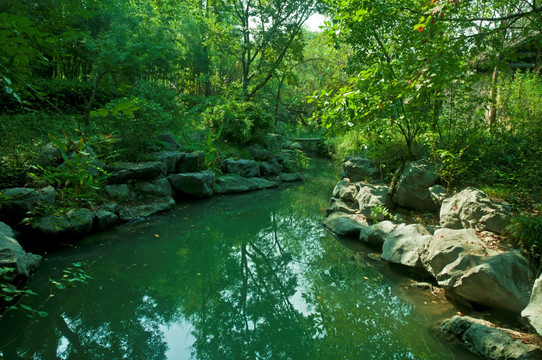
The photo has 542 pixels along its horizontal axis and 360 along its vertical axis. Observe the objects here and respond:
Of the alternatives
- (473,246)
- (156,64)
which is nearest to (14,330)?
(473,246)

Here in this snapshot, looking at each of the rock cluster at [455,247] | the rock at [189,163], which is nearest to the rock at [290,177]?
the rock at [189,163]

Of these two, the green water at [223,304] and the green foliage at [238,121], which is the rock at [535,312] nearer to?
the green water at [223,304]

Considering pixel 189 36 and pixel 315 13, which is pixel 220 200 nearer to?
pixel 315 13

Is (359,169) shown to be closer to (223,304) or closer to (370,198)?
(370,198)

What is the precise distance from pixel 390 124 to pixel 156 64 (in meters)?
10.5

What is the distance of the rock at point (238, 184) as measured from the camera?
9.59 meters

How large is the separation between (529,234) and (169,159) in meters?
7.39

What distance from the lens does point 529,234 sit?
12.3ft

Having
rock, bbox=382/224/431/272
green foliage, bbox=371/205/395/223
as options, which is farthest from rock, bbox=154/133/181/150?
rock, bbox=382/224/431/272

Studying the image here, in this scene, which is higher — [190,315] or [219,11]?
[219,11]

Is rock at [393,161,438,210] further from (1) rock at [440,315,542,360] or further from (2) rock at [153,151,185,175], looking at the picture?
(2) rock at [153,151,185,175]

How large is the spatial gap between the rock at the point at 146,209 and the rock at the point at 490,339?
18.4ft

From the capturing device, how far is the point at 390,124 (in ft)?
24.9

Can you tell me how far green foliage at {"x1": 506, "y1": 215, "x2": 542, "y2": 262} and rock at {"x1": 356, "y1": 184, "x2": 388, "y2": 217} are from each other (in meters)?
2.64
